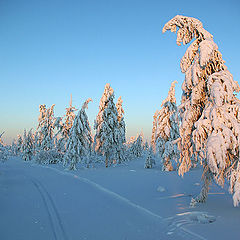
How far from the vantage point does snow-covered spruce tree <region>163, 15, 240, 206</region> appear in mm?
7598

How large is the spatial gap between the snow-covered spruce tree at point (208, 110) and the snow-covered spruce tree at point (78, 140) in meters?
17.9

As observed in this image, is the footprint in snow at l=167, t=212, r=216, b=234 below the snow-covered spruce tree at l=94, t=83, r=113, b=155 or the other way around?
below

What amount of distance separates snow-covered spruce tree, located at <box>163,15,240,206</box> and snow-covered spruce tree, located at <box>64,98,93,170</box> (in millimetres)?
17939

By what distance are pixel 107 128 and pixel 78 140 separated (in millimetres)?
4463

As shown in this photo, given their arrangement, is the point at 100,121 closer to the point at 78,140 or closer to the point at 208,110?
the point at 78,140

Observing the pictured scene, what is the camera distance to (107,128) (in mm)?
27750

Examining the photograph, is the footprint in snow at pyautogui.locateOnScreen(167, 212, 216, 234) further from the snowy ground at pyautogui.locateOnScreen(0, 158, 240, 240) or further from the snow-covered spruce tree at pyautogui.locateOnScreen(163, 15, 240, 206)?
the snow-covered spruce tree at pyautogui.locateOnScreen(163, 15, 240, 206)

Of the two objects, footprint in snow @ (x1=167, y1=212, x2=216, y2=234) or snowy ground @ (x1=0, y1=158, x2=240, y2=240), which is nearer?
snowy ground @ (x1=0, y1=158, x2=240, y2=240)

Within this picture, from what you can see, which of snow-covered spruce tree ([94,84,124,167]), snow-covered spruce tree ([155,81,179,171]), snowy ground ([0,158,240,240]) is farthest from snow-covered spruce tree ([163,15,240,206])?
snow-covered spruce tree ([94,84,124,167])

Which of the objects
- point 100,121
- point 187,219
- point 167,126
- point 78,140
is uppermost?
point 100,121

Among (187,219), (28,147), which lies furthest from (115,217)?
(28,147)

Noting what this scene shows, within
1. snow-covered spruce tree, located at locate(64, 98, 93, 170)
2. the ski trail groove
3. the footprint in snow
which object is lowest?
the ski trail groove

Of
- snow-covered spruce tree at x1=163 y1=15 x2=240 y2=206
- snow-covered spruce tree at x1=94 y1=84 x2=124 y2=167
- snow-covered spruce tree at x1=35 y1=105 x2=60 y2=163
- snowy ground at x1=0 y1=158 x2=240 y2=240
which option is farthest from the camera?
snow-covered spruce tree at x1=35 y1=105 x2=60 y2=163

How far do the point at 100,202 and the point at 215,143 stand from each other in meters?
6.52
